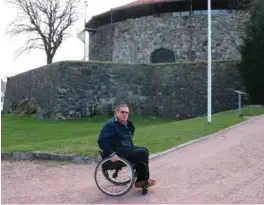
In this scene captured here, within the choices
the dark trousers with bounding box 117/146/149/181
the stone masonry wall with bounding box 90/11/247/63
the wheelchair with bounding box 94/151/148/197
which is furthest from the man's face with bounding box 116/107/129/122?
the stone masonry wall with bounding box 90/11/247/63

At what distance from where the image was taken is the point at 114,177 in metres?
7.55

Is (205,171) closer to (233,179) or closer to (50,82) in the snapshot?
(233,179)

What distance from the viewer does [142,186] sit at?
23.4 ft

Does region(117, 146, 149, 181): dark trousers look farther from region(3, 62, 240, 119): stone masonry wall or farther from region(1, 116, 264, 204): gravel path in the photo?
region(3, 62, 240, 119): stone masonry wall

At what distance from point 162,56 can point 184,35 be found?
1945mm

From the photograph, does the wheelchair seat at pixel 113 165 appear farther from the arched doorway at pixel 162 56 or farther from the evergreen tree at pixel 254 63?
Result: the arched doorway at pixel 162 56

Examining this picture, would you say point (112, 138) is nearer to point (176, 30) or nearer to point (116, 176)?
point (116, 176)

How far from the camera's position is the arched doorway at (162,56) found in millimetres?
30219

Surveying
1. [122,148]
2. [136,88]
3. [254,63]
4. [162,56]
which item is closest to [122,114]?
[122,148]

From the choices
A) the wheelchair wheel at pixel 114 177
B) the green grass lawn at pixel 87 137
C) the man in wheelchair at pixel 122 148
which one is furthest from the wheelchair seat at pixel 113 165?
the green grass lawn at pixel 87 137

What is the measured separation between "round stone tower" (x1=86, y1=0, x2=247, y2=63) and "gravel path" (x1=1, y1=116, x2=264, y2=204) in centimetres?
1837

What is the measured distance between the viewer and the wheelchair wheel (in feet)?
23.2

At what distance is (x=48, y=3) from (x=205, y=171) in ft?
112

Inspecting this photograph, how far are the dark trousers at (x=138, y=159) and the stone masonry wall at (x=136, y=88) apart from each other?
661 inches
